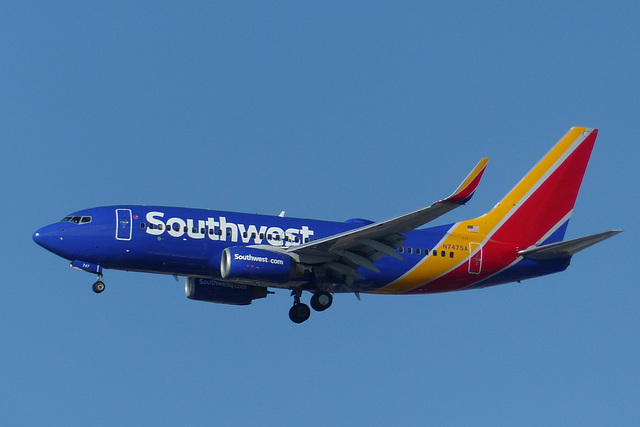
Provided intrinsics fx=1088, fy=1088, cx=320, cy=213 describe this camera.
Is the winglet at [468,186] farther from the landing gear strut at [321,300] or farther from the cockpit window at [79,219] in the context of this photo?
the cockpit window at [79,219]

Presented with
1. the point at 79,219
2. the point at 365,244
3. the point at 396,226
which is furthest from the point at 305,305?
the point at 79,219

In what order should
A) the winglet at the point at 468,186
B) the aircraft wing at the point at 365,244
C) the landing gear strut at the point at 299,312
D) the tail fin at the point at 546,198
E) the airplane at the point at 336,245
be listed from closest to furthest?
the winglet at the point at 468,186
the aircraft wing at the point at 365,244
the airplane at the point at 336,245
the landing gear strut at the point at 299,312
the tail fin at the point at 546,198

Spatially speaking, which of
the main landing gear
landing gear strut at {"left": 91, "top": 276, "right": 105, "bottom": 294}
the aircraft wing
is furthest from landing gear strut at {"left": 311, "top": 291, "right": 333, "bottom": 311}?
landing gear strut at {"left": 91, "top": 276, "right": 105, "bottom": 294}

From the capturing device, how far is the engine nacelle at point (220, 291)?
159ft

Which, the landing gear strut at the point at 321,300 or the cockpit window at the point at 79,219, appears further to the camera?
the landing gear strut at the point at 321,300

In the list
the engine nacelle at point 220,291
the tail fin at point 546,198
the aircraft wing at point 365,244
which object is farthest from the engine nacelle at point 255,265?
the tail fin at point 546,198

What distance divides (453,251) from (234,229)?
393 inches

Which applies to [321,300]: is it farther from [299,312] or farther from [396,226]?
[396,226]

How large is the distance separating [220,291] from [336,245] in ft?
23.7

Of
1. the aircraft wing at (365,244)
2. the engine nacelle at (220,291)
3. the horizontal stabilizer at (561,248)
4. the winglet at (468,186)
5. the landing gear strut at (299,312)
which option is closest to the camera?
the winglet at (468,186)

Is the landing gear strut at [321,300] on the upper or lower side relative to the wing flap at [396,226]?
lower

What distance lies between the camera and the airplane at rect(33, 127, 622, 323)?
143 feet

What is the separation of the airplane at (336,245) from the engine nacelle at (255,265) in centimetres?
4

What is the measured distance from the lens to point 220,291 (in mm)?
48531
